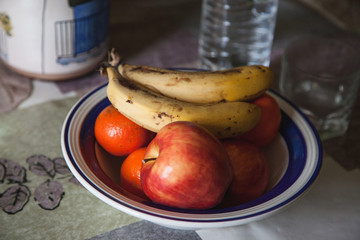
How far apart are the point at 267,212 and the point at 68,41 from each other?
1.62ft

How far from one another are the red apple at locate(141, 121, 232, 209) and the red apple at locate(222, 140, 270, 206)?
40mm

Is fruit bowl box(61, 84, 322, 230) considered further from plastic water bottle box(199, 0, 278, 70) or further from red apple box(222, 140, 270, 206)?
plastic water bottle box(199, 0, 278, 70)

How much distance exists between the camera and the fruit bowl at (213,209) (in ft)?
1.28

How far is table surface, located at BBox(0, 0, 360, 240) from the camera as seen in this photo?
0.49m

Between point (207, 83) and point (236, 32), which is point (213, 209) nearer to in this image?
point (207, 83)

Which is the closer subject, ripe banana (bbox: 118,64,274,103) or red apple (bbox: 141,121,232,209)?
red apple (bbox: 141,121,232,209)

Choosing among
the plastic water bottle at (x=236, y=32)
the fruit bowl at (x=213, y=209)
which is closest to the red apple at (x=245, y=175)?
the fruit bowl at (x=213, y=209)

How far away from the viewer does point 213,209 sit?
426 mm

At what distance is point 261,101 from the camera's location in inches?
20.7

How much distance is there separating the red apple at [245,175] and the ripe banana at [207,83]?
0.07 m

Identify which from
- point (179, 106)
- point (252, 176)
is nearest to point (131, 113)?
point (179, 106)

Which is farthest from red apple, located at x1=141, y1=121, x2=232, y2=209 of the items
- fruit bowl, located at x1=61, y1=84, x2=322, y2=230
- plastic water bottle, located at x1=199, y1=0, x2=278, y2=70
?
plastic water bottle, located at x1=199, y1=0, x2=278, y2=70

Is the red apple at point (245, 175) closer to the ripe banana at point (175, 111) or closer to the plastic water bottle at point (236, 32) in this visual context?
the ripe banana at point (175, 111)

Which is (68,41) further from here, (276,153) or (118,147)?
(276,153)
